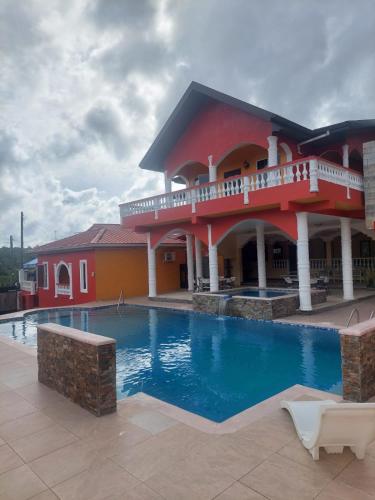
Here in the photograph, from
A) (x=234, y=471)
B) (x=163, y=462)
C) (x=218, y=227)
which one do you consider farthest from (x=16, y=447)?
(x=218, y=227)

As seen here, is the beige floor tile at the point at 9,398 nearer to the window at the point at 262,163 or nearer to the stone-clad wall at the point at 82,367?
the stone-clad wall at the point at 82,367

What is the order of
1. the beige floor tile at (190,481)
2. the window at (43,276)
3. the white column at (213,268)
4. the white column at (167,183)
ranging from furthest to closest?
the window at (43,276) < the white column at (167,183) < the white column at (213,268) < the beige floor tile at (190,481)

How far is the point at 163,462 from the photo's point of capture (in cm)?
363

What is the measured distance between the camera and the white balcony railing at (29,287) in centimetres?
2512

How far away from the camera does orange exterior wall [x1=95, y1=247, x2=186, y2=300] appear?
19.8m

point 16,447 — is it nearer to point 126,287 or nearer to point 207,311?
point 207,311

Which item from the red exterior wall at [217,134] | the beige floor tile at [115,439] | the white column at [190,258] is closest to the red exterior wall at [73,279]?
the white column at [190,258]

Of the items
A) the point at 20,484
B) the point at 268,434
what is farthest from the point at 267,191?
the point at 20,484

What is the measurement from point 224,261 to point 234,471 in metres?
19.5

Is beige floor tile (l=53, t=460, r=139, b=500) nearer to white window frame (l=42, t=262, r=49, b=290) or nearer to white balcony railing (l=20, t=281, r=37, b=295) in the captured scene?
white window frame (l=42, t=262, r=49, b=290)

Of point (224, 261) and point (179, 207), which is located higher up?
point (179, 207)

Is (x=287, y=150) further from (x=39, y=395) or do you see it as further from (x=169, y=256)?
(x=39, y=395)

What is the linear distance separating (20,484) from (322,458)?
303 centimetres

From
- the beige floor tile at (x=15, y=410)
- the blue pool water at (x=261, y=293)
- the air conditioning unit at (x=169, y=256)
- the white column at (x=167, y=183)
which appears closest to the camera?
the beige floor tile at (x=15, y=410)
